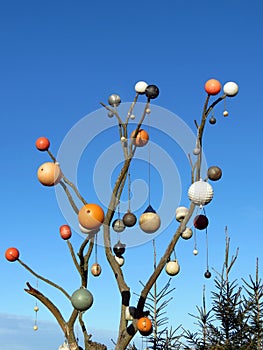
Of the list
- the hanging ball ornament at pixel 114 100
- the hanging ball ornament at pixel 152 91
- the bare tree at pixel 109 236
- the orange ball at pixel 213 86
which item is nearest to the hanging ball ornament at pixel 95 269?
the bare tree at pixel 109 236

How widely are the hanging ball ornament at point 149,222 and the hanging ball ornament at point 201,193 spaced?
1.17 ft

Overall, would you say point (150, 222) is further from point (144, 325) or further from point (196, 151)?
point (144, 325)

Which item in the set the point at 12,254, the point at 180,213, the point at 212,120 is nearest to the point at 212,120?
the point at 212,120

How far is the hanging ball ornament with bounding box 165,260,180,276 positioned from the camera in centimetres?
518

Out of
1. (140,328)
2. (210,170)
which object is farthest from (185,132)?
(140,328)

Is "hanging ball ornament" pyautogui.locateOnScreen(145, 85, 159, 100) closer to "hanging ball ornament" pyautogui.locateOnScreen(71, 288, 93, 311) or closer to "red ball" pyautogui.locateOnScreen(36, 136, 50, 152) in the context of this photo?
"red ball" pyautogui.locateOnScreen(36, 136, 50, 152)

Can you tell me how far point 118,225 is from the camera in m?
5.24

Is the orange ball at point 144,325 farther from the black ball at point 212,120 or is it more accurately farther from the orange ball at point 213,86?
the orange ball at point 213,86

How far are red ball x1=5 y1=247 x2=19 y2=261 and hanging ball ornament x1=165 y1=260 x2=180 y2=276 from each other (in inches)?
62.5

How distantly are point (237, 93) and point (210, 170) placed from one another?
0.76 m

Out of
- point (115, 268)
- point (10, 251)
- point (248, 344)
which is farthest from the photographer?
point (248, 344)

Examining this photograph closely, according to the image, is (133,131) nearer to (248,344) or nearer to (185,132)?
(185,132)

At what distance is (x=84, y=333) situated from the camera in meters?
5.73

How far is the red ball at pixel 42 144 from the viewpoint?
5.38 metres
